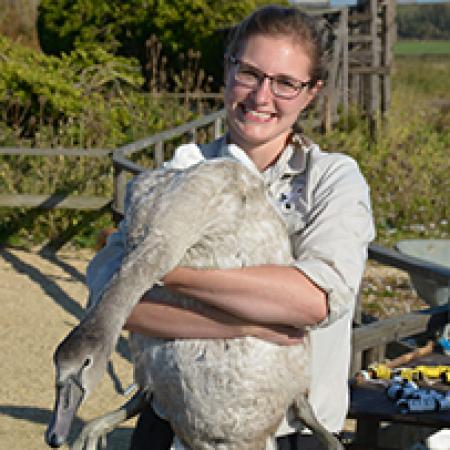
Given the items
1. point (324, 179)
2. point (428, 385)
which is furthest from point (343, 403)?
point (428, 385)

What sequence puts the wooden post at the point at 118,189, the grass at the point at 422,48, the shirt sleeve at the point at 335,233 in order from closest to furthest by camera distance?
1. the shirt sleeve at the point at 335,233
2. the wooden post at the point at 118,189
3. the grass at the point at 422,48

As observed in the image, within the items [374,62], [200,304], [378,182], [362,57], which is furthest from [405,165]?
[200,304]

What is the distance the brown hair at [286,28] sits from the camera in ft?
5.94

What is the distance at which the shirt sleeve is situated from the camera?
1686mm

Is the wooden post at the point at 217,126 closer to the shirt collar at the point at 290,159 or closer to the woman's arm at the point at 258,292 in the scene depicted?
the shirt collar at the point at 290,159

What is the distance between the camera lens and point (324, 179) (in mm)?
1825

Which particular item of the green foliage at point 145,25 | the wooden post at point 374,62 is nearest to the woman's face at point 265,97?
the green foliage at point 145,25

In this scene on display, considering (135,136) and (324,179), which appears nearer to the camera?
(324,179)

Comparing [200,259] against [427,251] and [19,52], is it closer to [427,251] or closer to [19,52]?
[427,251]

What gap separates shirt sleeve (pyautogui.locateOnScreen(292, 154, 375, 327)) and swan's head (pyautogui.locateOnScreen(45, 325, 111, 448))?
1.57 feet

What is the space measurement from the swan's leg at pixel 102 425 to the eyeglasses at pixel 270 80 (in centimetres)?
69

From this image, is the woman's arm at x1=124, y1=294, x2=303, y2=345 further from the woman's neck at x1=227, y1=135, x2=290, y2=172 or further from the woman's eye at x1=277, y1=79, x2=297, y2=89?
the woman's eye at x1=277, y1=79, x2=297, y2=89

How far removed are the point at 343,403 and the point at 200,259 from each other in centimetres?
53

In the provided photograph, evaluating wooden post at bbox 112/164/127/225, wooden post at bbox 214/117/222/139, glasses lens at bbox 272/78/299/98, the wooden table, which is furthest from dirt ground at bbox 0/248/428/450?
glasses lens at bbox 272/78/299/98
